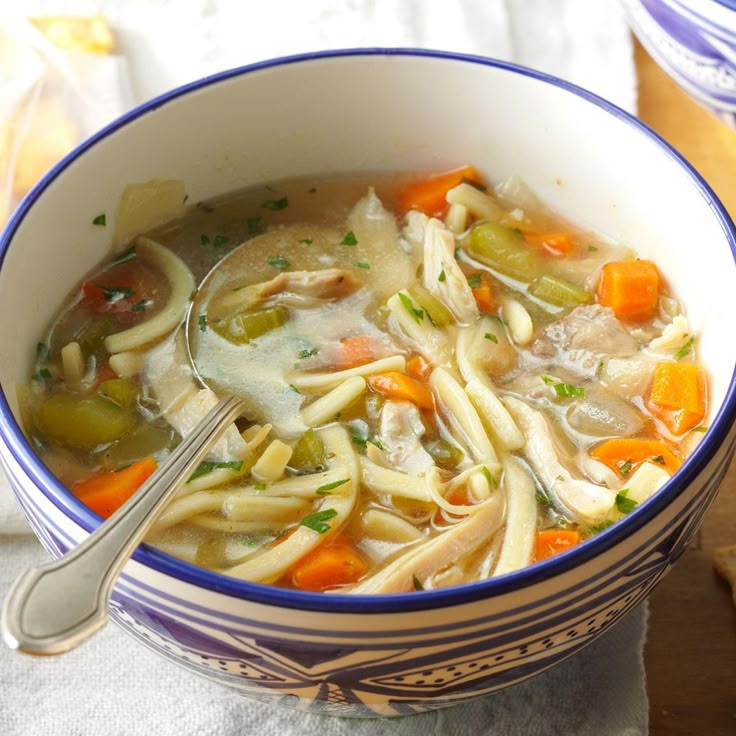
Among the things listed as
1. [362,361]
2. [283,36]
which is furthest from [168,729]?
[283,36]

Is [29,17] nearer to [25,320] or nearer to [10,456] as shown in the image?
→ [25,320]

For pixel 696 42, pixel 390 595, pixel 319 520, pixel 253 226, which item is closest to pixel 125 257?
pixel 253 226

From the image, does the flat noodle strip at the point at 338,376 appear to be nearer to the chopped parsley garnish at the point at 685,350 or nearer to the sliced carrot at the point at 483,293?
the sliced carrot at the point at 483,293

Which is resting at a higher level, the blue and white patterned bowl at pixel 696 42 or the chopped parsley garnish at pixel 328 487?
the blue and white patterned bowl at pixel 696 42

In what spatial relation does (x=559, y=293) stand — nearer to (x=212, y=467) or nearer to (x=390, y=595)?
(x=212, y=467)

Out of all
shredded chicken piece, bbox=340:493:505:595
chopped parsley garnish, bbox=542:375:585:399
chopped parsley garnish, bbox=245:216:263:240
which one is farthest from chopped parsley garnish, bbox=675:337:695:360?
chopped parsley garnish, bbox=245:216:263:240

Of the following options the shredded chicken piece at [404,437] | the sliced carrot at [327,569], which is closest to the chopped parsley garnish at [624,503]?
the shredded chicken piece at [404,437]

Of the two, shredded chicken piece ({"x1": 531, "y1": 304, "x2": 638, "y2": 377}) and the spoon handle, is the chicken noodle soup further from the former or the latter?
the spoon handle
